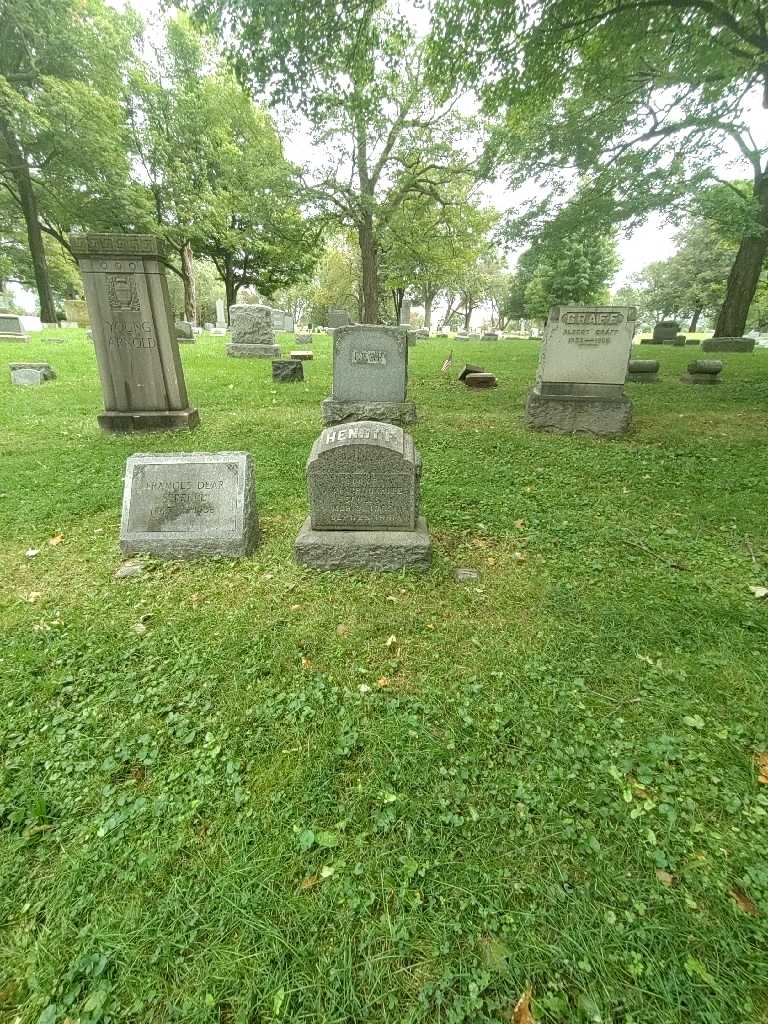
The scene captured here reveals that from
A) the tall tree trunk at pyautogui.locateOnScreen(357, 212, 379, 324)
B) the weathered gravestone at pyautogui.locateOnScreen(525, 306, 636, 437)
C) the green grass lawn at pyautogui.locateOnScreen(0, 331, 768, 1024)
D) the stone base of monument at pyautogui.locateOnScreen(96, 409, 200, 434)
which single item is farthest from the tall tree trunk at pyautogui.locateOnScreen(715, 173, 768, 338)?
the stone base of monument at pyautogui.locateOnScreen(96, 409, 200, 434)

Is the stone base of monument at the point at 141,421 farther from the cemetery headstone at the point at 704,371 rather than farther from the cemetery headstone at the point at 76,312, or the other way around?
the cemetery headstone at the point at 76,312

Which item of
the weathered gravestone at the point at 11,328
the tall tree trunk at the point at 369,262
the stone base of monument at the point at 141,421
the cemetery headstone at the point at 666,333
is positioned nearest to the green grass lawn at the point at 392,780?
the stone base of monument at the point at 141,421

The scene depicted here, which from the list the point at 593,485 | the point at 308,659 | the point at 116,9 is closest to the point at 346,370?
the point at 593,485

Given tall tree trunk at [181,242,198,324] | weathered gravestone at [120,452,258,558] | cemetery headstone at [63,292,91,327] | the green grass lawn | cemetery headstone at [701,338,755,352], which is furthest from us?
tall tree trunk at [181,242,198,324]

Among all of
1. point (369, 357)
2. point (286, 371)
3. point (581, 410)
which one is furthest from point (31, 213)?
point (581, 410)

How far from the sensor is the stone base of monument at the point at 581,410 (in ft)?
22.4

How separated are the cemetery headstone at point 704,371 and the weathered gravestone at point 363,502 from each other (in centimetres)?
996

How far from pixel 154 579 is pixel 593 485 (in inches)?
182

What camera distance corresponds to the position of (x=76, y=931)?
1.48 m

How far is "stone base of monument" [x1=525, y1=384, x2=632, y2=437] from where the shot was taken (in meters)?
6.82

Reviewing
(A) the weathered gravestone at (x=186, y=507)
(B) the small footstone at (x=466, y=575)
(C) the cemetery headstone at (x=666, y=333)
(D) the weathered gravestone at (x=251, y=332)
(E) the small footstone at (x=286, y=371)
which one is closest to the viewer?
(B) the small footstone at (x=466, y=575)

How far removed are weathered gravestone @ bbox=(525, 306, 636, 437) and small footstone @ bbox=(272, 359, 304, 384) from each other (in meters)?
5.79

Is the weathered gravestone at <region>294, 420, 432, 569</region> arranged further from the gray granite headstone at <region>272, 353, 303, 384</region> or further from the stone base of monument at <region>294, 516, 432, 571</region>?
the gray granite headstone at <region>272, 353, 303, 384</region>

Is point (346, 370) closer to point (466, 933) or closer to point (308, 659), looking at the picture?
point (308, 659)
